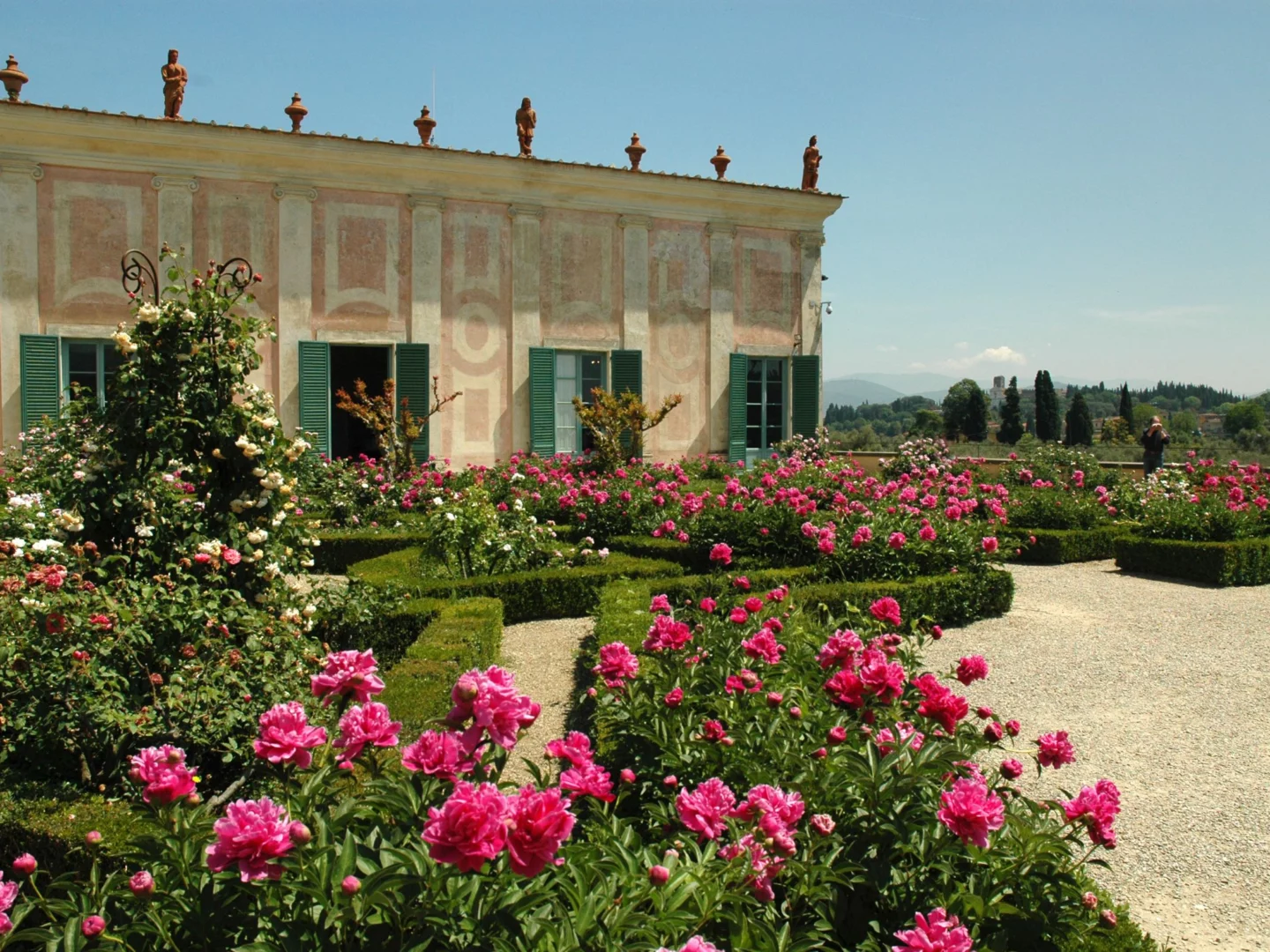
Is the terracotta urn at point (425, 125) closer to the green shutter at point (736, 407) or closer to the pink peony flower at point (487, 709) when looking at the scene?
the green shutter at point (736, 407)

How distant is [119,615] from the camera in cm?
403

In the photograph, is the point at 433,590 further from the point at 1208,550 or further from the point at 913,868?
the point at 1208,550

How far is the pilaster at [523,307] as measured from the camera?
1541 centimetres

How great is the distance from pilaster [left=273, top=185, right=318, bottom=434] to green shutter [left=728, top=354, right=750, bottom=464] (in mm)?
6779

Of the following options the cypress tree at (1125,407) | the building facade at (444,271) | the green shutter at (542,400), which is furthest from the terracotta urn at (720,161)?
the cypress tree at (1125,407)

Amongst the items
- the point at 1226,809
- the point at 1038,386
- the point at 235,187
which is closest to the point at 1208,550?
the point at 1226,809

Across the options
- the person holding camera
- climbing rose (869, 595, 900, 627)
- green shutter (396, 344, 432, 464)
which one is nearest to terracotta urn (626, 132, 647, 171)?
green shutter (396, 344, 432, 464)

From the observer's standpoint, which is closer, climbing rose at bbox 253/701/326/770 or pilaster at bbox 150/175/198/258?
climbing rose at bbox 253/701/326/770

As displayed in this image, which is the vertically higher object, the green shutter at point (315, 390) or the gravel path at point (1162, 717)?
the green shutter at point (315, 390)

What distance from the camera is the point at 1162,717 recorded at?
5.58 meters

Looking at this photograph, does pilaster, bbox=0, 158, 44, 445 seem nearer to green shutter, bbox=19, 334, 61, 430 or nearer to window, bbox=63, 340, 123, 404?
green shutter, bbox=19, 334, 61, 430

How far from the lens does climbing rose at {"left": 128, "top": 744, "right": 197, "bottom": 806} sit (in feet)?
6.31

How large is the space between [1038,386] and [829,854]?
51.9 meters

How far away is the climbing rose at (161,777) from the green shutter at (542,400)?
13.5 metres
